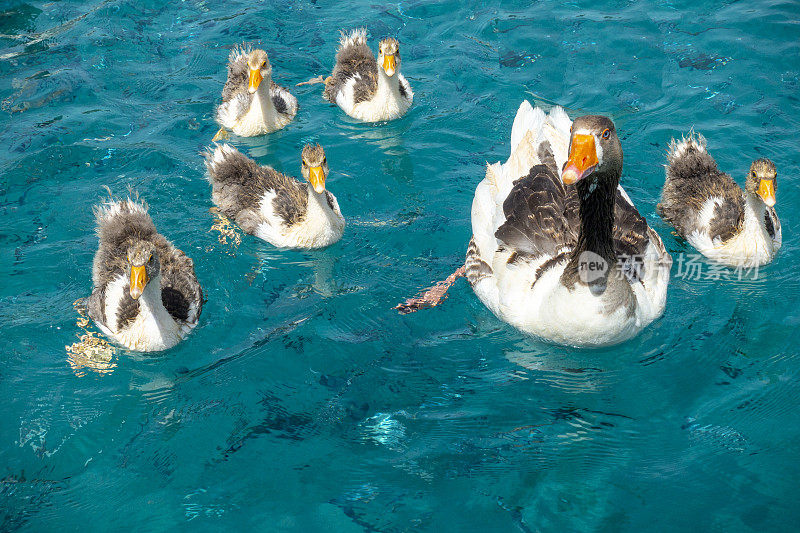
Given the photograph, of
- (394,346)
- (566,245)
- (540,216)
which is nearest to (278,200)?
(394,346)

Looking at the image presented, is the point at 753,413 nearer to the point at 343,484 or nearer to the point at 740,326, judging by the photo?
the point at 740,326

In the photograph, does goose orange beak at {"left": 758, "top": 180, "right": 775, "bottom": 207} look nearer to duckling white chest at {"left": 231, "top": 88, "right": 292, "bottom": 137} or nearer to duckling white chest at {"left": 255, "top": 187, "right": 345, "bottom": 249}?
duckling white chest at {"left": 255, "top": 187, "right": 345, "bottom": 249}

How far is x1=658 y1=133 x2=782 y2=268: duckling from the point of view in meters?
7.61

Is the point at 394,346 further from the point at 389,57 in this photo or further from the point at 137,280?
the point at 389,57

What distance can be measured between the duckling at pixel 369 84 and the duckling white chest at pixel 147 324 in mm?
4861

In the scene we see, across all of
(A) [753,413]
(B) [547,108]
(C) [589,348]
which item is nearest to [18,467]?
(C) [589,348]

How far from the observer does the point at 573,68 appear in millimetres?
11727

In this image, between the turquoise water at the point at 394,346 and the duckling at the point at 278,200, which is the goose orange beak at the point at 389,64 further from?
the duckling at the point at 278,200

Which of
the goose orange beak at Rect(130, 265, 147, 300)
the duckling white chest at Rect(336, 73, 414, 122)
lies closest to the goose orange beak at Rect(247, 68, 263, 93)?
the duckling white chest at Rect(336, 73, 414, 122)

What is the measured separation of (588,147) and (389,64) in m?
5.02

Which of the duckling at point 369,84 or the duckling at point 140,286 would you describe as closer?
the duckling at point 140,286

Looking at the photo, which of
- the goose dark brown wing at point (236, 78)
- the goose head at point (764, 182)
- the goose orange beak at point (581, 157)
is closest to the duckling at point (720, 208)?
the goose head at point (764, 182)

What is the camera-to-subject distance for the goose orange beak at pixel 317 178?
26.6ft

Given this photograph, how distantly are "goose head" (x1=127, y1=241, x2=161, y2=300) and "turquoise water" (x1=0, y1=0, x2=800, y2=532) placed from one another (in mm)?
813
